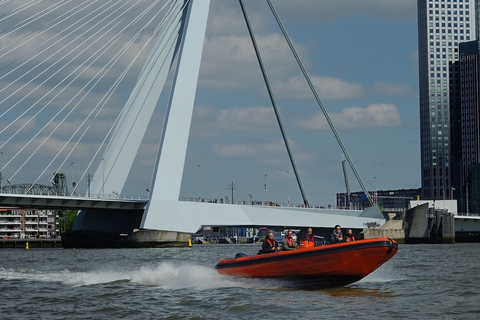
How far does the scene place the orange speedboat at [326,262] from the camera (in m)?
19.7

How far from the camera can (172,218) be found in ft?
184

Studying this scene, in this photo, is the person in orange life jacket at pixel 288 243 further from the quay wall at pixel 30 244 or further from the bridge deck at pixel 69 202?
the quay wall at pixel 30 244

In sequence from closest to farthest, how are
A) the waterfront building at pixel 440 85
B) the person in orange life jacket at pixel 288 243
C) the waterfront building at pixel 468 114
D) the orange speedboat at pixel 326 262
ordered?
1. the orange speedboat at pixel 326 262
2. the person in orange life jacket at pixel 288 243
3. the waterfront building at pixel 468 114
4. the waterfront building at pixel 440 85

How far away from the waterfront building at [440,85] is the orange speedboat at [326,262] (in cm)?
14000

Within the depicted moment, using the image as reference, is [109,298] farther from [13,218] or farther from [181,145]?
[13,218]

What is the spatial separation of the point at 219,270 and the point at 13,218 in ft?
470

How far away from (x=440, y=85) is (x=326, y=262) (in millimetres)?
149127

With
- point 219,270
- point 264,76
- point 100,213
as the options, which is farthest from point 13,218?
point 219,270

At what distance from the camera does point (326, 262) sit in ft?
65.1

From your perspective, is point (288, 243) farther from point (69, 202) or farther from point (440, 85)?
point (440, 85)

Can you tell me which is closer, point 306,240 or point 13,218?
point 306,240

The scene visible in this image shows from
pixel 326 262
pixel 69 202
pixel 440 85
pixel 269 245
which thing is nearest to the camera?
pixel 326 262

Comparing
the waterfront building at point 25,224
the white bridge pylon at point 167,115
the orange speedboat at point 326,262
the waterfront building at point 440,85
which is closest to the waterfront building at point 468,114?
the waterfront building at point 440,85

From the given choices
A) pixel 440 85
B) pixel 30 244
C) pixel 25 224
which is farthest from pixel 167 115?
pixel 440 85
